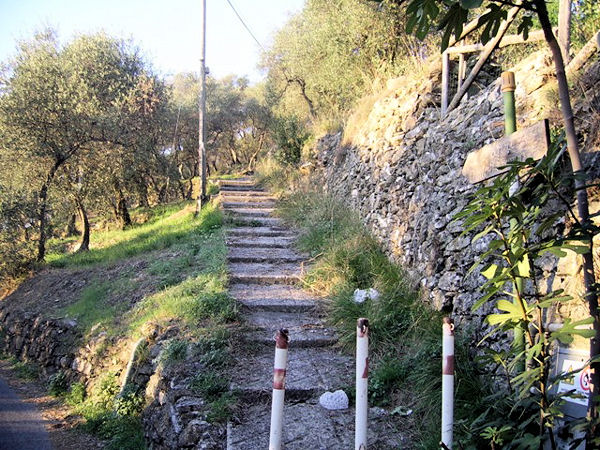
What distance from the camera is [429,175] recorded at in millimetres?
5453

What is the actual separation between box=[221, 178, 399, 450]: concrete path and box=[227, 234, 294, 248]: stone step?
20 mm

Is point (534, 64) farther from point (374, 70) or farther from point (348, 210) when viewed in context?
point (374, 70)

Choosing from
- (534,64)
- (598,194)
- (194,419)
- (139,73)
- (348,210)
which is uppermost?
(139,73)

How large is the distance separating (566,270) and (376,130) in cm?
529

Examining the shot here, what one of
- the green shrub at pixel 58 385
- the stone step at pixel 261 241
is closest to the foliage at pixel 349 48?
the stone step at pixel 261 241

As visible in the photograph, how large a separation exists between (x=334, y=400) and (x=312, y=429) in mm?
388

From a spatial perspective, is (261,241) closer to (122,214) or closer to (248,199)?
(248,199)

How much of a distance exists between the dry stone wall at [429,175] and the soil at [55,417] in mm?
4057

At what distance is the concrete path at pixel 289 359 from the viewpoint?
364cm


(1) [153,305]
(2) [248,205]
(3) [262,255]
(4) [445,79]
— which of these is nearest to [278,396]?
(1) [153,305]

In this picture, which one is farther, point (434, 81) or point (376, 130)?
point (376, 130)

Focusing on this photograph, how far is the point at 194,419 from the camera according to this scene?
3941 millimetres

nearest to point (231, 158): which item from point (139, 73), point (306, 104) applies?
point (306, 104)

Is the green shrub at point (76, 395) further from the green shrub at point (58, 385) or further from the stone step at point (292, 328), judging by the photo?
the stone step at point (292, 328)
